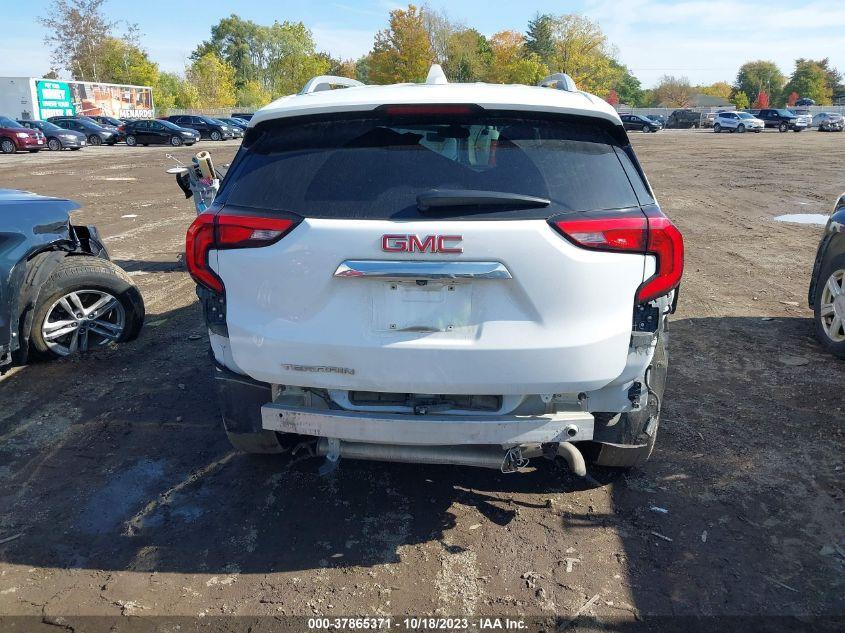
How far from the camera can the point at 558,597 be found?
273 centimetres

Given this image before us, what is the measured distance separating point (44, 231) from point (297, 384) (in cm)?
343

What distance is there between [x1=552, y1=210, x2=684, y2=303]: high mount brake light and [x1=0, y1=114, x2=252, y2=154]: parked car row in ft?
118

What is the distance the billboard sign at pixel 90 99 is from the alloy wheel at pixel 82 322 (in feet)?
176

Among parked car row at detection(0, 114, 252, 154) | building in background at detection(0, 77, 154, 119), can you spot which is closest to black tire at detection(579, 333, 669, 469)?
parked car row at detection(0, 114, 252, 154)

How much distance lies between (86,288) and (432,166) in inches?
151

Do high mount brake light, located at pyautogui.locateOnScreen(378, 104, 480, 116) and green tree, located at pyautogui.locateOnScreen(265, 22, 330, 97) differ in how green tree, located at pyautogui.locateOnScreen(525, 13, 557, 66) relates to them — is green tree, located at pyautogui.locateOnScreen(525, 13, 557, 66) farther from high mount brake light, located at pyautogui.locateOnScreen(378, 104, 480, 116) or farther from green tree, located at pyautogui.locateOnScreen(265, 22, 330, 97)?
high mount brake light, located at pyautogui.locateOnScreen(378, 104, 480, 116)

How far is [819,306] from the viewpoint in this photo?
5.66 meters

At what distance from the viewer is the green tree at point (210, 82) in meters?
85.8

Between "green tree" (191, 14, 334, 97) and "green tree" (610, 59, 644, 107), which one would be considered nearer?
"green tree" (191, 14, 334, 97)

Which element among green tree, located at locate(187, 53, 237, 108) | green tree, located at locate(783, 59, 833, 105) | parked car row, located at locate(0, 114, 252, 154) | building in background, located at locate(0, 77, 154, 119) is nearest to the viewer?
parked car row, located at locate(0, 114, 252, 154)

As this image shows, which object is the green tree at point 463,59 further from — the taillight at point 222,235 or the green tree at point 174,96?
the taillight at point 222,235

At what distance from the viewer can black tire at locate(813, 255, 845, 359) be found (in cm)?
527

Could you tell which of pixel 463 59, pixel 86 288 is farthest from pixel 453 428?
pixel 463 59

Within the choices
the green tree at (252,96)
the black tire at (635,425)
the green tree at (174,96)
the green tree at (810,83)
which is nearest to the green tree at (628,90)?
the green tree at (810,83)
